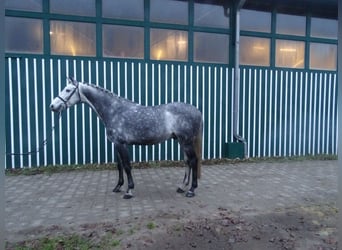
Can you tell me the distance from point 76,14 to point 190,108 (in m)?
3.91

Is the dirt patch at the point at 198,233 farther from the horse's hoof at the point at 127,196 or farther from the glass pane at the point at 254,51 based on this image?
the glass pane at the point at 254,51

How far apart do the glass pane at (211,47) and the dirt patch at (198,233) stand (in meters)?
4.89

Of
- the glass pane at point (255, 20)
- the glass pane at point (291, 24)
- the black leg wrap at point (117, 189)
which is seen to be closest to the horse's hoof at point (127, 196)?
the black leg wrap at point (117, 189)

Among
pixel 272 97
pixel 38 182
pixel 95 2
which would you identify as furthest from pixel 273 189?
pixel 95 2

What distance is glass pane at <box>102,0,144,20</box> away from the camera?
23.1 ft

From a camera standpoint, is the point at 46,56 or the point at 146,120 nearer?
the point at 146,120

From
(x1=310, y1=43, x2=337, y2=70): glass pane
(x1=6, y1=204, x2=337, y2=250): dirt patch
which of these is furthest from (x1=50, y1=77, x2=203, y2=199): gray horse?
(x1=310, y1=43, x2=337, y2=70): glass pane

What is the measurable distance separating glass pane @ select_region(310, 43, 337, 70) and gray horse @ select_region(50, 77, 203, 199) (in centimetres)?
568

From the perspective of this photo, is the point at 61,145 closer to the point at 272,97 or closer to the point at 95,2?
the point at 95,2

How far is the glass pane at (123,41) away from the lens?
7.09 meters

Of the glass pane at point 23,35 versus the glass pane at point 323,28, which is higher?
the glass pane at point 323,28

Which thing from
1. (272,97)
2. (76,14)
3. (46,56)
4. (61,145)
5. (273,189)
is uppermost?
(76,14)

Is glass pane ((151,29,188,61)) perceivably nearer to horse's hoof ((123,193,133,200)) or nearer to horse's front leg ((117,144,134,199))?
horse's front leg ((117,144,134,199))

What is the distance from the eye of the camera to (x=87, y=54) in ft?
22.9
